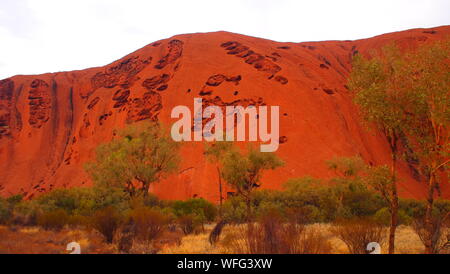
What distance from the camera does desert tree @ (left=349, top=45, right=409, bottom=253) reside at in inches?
340

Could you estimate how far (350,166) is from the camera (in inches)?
998

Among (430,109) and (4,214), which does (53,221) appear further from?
(430,109)

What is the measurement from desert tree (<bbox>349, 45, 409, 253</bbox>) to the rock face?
23.4 metres

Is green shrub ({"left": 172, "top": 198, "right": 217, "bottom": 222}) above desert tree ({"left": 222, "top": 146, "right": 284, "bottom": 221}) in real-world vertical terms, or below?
below

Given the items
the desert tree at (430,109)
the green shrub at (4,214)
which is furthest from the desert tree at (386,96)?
the green shrub at (4,214)

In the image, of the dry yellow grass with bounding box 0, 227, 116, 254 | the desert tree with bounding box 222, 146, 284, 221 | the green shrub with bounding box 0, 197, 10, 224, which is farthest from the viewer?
the desert tree with bounding box 222, 146, 284, 221

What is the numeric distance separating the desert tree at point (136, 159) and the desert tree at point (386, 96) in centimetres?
1588

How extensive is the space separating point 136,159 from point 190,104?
20.1 meters

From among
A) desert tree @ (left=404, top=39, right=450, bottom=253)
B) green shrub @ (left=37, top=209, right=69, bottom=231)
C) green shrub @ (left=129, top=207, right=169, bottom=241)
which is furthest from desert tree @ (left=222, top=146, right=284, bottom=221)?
desert tree @ (left=404, top=39, right=450, bottom=253)

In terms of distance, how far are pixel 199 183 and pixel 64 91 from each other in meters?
47.3

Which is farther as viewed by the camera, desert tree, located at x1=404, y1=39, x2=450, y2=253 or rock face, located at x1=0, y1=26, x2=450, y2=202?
rock face, located at x1=0, y1=26, x2=450, y2=202

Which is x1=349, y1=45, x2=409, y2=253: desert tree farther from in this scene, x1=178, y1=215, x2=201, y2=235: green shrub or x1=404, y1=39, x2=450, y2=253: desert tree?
x1=178, y1=215, x2=201, y2=235: green shrub

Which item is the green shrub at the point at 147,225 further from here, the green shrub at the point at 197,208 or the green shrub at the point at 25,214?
the green shrub at the point at 25,214
